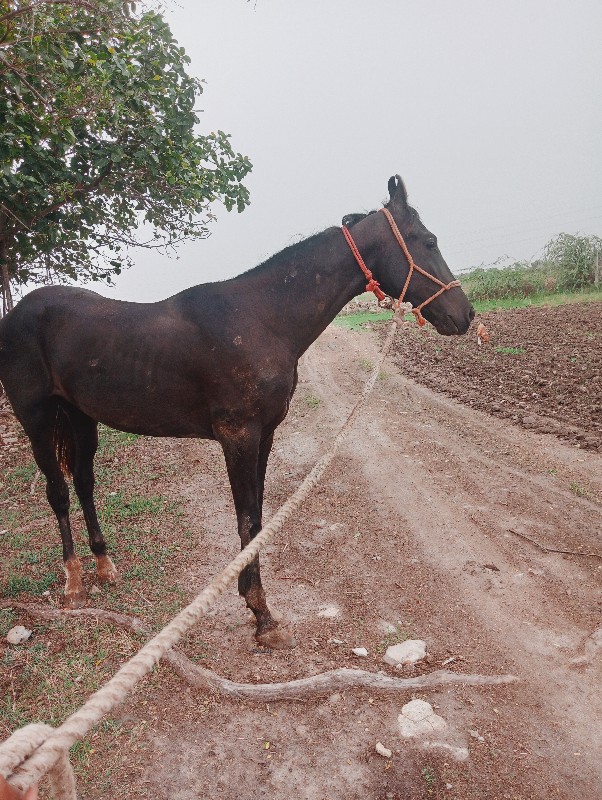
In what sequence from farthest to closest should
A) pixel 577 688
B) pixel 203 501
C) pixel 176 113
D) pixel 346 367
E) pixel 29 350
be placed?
pixel 346 367 < pixel 176 113 < pixel 203 501 < pixel 29 350 < pixel 577 688

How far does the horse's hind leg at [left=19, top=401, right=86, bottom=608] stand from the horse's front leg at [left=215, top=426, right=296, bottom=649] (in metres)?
1.42

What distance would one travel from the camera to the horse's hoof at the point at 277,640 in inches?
133

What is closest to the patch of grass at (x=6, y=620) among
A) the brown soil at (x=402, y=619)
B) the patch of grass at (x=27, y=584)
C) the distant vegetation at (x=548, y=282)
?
the patch of grass at (x=27, y=584)

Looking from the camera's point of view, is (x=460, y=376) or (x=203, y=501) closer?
(x=203, y=501)

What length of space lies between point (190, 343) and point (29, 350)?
1355 mm

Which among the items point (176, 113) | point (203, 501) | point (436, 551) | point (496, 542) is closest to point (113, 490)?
point (203, 501)

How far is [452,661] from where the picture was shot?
3.11 m

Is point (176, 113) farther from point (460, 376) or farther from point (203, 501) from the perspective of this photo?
point (460, 376)

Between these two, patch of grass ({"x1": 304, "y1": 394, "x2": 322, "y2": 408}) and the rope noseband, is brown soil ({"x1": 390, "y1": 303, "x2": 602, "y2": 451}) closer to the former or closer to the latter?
patch of grass ({"x1": 304, "y1": 394, "x2": 322, "y2": 408})

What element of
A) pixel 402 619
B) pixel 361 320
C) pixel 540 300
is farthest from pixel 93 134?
pixel 540 300

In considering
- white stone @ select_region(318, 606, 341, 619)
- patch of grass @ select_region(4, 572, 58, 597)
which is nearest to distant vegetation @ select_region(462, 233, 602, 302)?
white stone @ select_region(318, 606, 341, 619)

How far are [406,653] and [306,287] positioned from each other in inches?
95.2

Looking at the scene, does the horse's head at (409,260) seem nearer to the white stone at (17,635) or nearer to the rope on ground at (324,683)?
the rope on ground at (324,683)

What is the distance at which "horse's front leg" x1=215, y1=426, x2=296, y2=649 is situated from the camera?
132 inches
